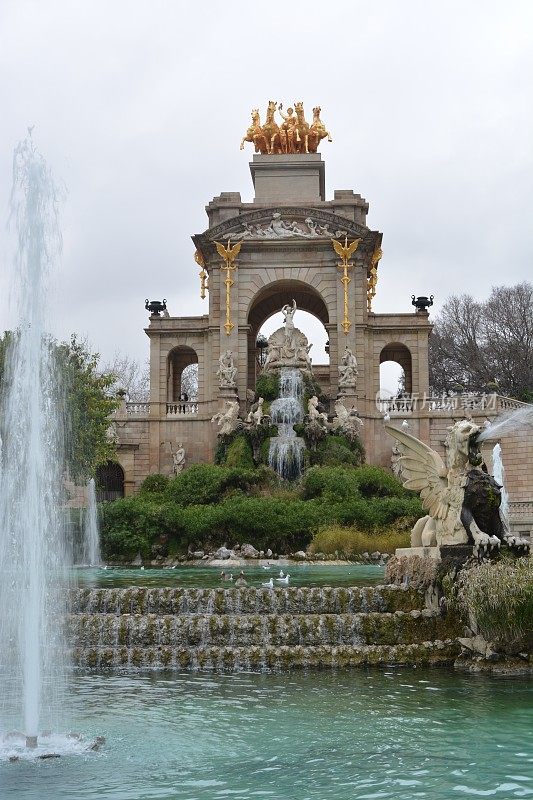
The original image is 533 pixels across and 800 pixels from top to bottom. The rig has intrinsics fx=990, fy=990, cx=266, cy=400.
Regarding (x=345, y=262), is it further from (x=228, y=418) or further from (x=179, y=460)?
(x=179, y=460)

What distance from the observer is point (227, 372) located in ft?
132

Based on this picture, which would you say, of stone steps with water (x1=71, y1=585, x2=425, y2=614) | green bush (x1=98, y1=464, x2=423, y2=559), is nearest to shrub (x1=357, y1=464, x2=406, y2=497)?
green bush (x1=98, y1=464, x2=423, y2=559)

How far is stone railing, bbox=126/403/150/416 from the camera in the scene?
138ft

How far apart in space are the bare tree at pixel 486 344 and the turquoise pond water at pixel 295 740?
41.9 m

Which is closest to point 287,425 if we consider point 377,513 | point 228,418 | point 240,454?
point 240,454

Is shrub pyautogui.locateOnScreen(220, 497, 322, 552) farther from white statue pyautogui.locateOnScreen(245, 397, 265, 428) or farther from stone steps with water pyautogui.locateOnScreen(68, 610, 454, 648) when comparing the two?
stone steps with water pyautogui.locateOnScreen(68, 610, 454, 648)

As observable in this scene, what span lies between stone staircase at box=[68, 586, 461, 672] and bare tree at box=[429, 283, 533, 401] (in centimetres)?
3847

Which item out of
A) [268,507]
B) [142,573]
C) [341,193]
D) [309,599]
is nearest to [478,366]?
[341,193]

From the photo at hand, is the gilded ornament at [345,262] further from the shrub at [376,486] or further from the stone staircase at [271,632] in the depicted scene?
the stone staircase at [271,632]

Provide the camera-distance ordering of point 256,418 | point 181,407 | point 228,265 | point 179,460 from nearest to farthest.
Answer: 1. point 256,418
2. point 179,460
3. point 228,265
4. point 181,407

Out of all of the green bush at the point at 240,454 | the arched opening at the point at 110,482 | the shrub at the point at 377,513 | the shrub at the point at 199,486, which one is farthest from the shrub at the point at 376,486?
the arched opening at the point at 110,482

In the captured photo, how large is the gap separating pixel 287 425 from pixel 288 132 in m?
17.1

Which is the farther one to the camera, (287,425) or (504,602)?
(287,425)

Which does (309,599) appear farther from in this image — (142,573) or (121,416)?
(121,416)
